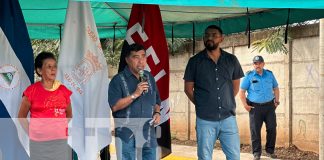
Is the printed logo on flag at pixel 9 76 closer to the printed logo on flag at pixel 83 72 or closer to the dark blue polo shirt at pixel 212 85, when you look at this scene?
the printed logo on flag at pixel 83 72

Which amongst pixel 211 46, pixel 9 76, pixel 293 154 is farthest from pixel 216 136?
pixel 293 154

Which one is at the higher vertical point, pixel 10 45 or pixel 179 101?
pixel 10 45

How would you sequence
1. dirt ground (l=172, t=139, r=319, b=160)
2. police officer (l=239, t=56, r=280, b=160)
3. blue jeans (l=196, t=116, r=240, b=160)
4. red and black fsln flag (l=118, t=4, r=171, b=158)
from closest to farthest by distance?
blue jeans (l=196, t=116, r=240, b=160) < red and black fsln flag (l=118, t=4, r=171, b=158) < police officer (l=239, t=56, r=280, b=160) < dirt ground (l=172, t=139, r=319, b=160)

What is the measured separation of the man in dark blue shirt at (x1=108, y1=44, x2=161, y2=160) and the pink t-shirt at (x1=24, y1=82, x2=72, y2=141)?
1.44ft

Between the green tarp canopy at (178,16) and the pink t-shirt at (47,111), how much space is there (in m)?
1.13

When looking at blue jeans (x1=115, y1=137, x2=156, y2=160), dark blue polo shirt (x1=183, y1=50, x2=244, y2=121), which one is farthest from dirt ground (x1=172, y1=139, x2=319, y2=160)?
blue jeans (x1=115, y1=137, x2=156, y2=160)

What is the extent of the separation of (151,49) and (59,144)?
1.52 m

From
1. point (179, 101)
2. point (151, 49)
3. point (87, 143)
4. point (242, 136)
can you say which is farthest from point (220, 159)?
point (87, 143)

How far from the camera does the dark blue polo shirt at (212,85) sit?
17.2 ft

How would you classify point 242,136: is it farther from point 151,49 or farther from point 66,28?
point 66,28

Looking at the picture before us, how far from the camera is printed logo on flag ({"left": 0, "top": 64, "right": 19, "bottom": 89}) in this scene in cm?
462

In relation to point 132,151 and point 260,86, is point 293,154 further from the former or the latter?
point 132,151

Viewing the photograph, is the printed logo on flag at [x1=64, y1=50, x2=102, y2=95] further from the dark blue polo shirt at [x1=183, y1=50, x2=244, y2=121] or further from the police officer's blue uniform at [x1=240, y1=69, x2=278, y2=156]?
the police officer's blue uniform at [x1=240, y1=69, x2=278, y2=156]

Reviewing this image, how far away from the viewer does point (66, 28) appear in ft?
15.5
